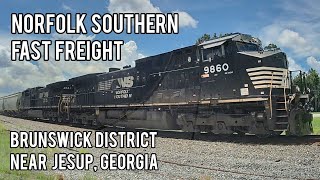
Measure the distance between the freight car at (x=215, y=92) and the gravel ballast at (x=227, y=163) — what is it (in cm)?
118

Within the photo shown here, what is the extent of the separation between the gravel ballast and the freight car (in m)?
1.18

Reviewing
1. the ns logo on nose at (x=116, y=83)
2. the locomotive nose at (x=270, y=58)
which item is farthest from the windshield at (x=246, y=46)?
the ns logo on nose at (x=116, y=83)

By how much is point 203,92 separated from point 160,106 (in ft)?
9.11

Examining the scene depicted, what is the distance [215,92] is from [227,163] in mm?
4892

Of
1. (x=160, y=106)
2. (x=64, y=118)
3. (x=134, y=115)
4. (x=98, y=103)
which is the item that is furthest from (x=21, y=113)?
(x=160, y=106)

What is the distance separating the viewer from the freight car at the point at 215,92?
11.8 metres

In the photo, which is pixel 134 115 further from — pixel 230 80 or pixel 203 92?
pixel 230 80

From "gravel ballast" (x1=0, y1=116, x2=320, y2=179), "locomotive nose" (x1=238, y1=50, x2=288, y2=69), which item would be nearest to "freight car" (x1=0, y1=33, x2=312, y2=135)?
"locomotive nose" (x1=238, y1=50, x2=288, y2=69)

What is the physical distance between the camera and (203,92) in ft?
44.8

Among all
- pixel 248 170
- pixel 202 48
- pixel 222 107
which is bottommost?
pixel 248 170

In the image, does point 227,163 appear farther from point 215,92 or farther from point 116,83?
point 116,83

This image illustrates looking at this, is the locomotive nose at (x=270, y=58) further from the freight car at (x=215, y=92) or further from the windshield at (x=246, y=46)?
the windshield at (x=246, y=46)

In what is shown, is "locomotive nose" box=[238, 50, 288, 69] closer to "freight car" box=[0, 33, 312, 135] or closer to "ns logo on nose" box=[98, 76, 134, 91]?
"freight car" box=[0, 33, 312, 135]

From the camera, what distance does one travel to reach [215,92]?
518 inches
